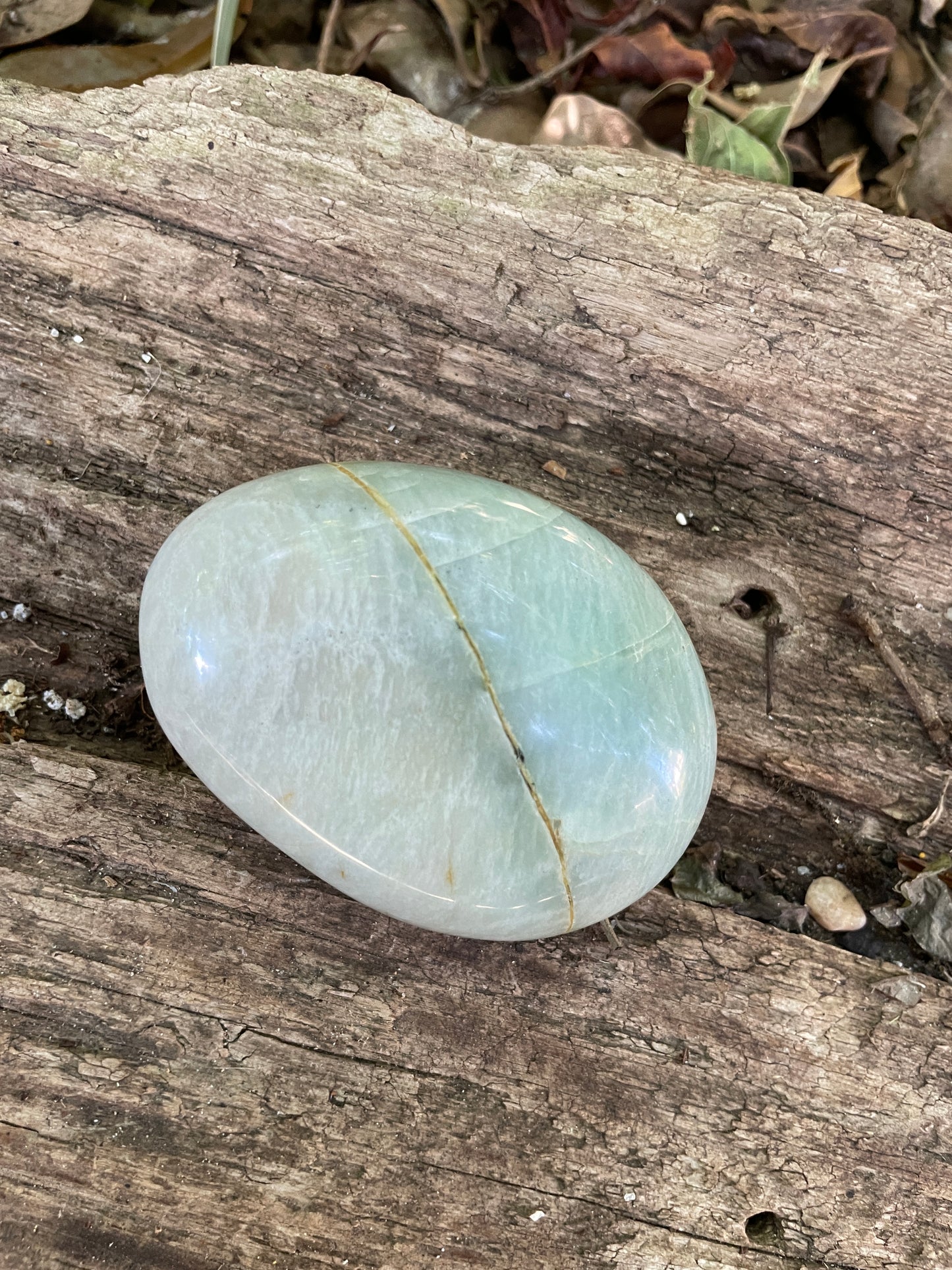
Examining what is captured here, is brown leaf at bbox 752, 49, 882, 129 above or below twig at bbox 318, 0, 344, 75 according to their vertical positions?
above

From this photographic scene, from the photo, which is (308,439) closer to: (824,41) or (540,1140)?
(540,1140)

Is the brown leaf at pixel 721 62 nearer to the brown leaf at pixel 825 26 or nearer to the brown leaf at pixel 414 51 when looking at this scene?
the brown leaf at pixel 825 26

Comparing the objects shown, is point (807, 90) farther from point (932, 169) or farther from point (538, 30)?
point (538, 30)

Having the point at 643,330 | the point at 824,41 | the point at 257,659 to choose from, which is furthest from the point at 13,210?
the point at 824,41

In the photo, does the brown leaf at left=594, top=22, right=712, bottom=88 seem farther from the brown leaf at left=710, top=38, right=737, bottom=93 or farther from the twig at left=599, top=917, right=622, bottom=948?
the twig at left=599, top=917, right=622, bottom=948

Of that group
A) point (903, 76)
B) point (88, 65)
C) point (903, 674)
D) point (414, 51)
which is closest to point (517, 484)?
point (903, 674)

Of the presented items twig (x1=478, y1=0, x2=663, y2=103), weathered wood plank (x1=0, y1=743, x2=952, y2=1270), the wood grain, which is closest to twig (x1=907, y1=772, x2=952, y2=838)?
the wood grain
